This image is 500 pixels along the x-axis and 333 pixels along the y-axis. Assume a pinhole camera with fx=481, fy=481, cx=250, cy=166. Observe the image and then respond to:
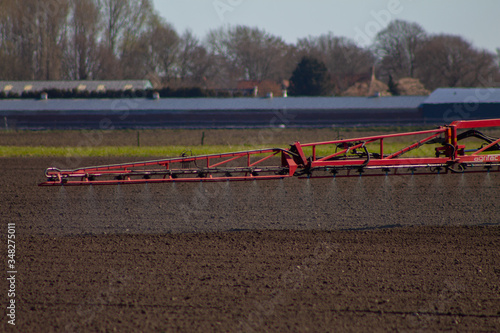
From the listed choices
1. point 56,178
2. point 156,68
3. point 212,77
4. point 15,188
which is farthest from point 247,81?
point 56,178

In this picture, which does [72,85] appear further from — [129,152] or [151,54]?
[129,152]

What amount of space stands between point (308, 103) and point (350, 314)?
42185 millimetres

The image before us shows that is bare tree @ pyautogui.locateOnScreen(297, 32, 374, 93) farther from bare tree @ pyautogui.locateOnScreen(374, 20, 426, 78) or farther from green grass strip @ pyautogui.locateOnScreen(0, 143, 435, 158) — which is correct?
green grass strip @ pyautogui.locateOnScreen(0, 143, 435, 158)

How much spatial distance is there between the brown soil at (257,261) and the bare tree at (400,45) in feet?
238

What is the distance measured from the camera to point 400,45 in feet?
269

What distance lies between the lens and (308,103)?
1855 inches

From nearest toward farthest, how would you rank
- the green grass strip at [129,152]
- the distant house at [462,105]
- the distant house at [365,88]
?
the green grass strip at [129,152], the distant house at [462,105], the distant house at [365,88]

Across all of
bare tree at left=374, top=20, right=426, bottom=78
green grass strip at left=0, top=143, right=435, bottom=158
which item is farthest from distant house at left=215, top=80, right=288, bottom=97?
green grass strip at left=0, top=143, right=435, bottom=158

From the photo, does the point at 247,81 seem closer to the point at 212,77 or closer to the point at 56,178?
the point at 212,77

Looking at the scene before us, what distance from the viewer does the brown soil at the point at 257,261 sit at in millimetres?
5910

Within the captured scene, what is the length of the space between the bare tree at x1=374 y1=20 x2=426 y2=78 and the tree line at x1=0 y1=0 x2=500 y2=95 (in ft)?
0.54

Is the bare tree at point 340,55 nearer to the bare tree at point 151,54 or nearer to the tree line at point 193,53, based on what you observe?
the tree line at point 193,53

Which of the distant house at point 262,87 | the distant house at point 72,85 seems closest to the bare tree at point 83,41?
the distant house at point 72,85

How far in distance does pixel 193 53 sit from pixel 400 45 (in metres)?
35.1
